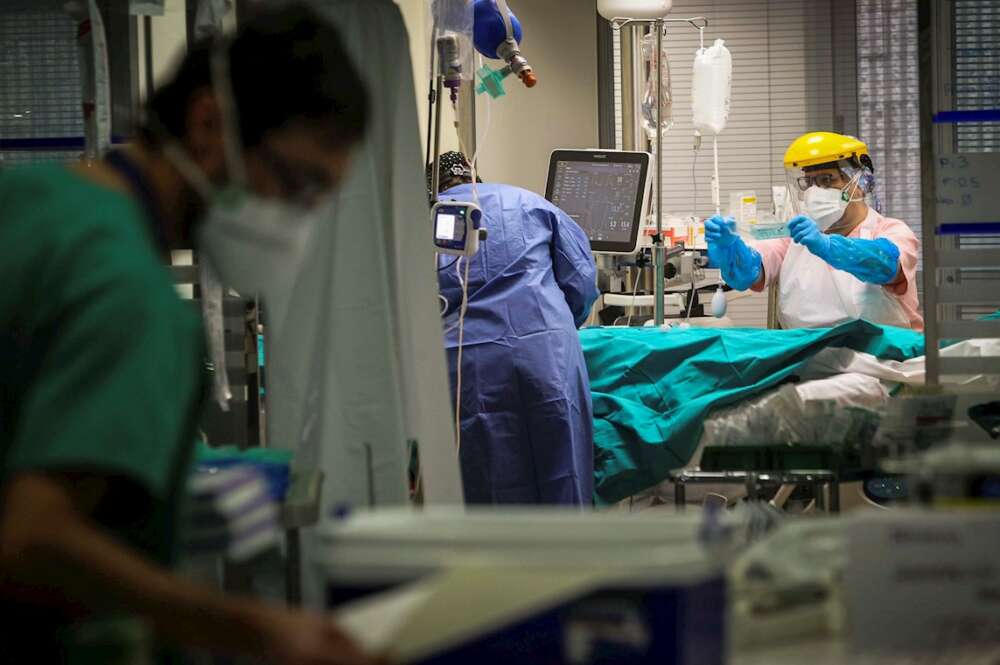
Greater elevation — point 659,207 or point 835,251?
point 659,207

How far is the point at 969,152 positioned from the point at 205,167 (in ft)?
6.88

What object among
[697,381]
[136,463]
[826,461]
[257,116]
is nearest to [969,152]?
[826,461]

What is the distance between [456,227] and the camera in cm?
374

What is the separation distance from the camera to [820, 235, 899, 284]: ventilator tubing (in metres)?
4.55

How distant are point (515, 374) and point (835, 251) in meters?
1.28

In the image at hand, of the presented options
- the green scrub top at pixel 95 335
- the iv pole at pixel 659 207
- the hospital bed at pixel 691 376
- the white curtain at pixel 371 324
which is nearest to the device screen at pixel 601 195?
the iv pole at pixel 659 207

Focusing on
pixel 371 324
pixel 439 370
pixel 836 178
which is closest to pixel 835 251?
pixel 836 178

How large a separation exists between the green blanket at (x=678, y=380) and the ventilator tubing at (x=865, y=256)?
358mm

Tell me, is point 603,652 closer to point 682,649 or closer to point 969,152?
point 682,649

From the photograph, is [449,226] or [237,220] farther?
[449,226]

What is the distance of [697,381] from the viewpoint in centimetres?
427

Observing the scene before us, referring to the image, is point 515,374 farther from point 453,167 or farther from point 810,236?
point 810,236

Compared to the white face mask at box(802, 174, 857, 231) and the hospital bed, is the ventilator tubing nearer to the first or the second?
the white face mask at box(802, 174, 857, 231)

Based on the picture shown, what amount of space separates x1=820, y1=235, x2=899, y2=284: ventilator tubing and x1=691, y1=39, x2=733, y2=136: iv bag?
51.9 inches
